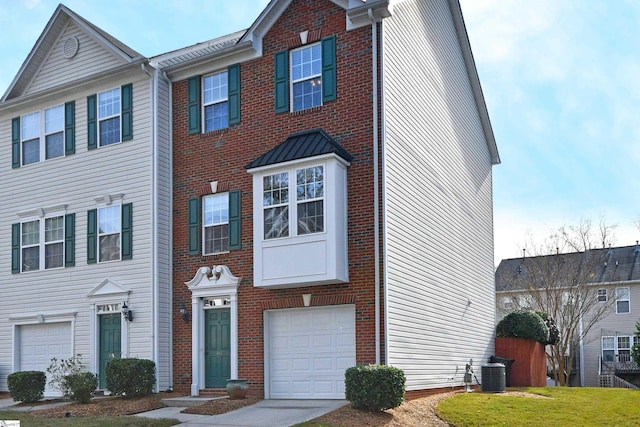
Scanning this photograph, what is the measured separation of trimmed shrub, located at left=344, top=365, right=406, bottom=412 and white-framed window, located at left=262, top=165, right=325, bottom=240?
11.2 ft

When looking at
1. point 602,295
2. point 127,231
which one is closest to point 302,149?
point 127,231

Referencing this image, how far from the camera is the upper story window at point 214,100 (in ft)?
61.9

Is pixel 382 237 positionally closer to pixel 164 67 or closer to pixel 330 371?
pixel 330 371

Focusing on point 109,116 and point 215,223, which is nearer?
point 215,223

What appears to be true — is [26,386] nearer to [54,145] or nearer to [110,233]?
[110,233]

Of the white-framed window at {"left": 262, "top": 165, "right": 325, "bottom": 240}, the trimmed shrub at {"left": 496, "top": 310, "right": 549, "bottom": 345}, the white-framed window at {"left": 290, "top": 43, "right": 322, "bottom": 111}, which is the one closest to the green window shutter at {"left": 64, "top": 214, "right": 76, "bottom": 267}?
the white-framed window at {"left": 262, "top": 165, "right": 325, "bottom": 240}

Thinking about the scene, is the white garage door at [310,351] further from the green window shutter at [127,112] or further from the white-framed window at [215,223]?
the green window shutter at [127,112]

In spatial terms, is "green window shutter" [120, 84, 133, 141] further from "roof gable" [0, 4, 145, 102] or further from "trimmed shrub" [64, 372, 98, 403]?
"trimmed shrub" [64, 372, 98, 403]

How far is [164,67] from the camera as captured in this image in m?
19.8

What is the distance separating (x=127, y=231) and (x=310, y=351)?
6.40 meters

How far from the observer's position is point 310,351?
17.0 metres

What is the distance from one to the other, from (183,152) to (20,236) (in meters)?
6.47

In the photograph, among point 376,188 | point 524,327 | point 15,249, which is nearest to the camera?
point 376,188

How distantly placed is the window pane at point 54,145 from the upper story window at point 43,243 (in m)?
1.79
